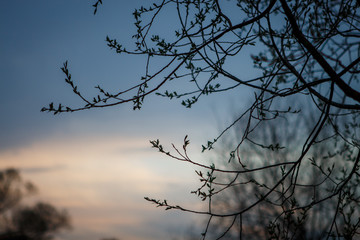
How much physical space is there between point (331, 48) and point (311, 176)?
921 cm

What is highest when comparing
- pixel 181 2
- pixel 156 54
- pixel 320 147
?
pixel 320 147

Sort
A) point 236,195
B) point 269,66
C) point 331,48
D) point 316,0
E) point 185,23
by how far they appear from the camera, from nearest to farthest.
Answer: point 185,23 → point 316,0 → point 269,66 → point 331,48 → point 236,195

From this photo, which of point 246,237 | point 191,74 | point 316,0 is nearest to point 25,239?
point 246,237

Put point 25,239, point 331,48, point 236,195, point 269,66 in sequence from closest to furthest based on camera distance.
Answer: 1. point 269,66
2. point 331,48
3. point 25,239
4. point 236,195

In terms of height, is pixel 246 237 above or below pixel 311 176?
below

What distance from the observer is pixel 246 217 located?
1360 cm

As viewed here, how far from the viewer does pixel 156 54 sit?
3406mm

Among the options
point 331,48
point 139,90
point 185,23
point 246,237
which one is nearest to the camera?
point 139,90

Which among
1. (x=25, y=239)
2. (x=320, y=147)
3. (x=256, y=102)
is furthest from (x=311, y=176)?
(x=256, y=102)

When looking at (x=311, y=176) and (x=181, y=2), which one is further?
(x=311, y=176)

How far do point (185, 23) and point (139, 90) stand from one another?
79cm

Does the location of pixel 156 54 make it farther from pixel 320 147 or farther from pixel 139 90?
pixel 320 147

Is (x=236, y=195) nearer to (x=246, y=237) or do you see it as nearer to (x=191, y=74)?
(x=246, y=237)

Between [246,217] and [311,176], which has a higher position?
[311,176]
